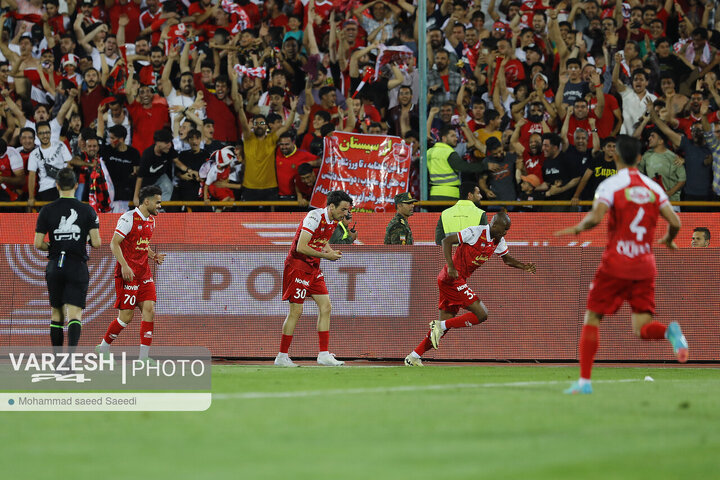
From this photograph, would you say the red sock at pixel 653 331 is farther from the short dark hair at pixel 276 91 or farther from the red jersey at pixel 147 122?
the red jersey at pixel 147 122

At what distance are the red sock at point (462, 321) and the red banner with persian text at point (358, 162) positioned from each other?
12.4 ft

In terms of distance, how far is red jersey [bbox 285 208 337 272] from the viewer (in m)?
13.6

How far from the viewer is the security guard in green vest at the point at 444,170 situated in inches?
682

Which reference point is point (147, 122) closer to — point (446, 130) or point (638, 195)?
point (446, 130)

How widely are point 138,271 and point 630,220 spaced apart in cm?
698

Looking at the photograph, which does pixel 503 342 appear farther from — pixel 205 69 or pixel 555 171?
pixel 205 69

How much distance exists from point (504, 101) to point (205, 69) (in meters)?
5.75

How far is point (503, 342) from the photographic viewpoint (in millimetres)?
15438

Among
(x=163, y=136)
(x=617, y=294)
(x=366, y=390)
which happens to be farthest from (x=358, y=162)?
(x=617, y=294)

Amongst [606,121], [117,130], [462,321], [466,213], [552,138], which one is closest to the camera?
[462,321]

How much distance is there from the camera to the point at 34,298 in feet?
51.6

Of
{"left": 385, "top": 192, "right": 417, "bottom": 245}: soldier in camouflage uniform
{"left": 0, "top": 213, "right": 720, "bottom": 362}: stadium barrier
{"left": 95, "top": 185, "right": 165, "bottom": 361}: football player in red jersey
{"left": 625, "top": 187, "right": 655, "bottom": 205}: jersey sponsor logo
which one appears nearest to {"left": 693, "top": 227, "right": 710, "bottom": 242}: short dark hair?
{"left": 0, "top": 213, "right": 720, "bottom": 362}: stadium barrier

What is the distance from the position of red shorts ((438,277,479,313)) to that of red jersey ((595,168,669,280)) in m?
4.88

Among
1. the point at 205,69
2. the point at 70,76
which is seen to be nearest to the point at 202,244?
the point at 205,69
